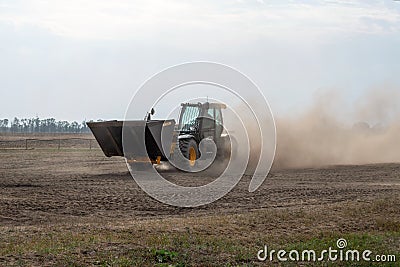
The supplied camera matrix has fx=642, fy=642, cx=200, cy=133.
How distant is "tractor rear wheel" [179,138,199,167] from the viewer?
Result: 25047 millimetres

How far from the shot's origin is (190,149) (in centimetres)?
2528

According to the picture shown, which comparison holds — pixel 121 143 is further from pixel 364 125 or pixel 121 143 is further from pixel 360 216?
pixel 364 125

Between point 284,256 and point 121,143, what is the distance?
15716 mm

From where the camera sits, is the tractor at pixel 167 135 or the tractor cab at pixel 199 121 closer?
the tractor at pixel 167 135

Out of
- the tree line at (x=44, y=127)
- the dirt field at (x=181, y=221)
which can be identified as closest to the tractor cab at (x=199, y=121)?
the dirt field at (x=181, y=221)

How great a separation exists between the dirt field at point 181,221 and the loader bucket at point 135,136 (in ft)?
6.51

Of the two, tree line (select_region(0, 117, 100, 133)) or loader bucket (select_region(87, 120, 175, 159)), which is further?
tree line (select_region(0, 117, 100, 133))
